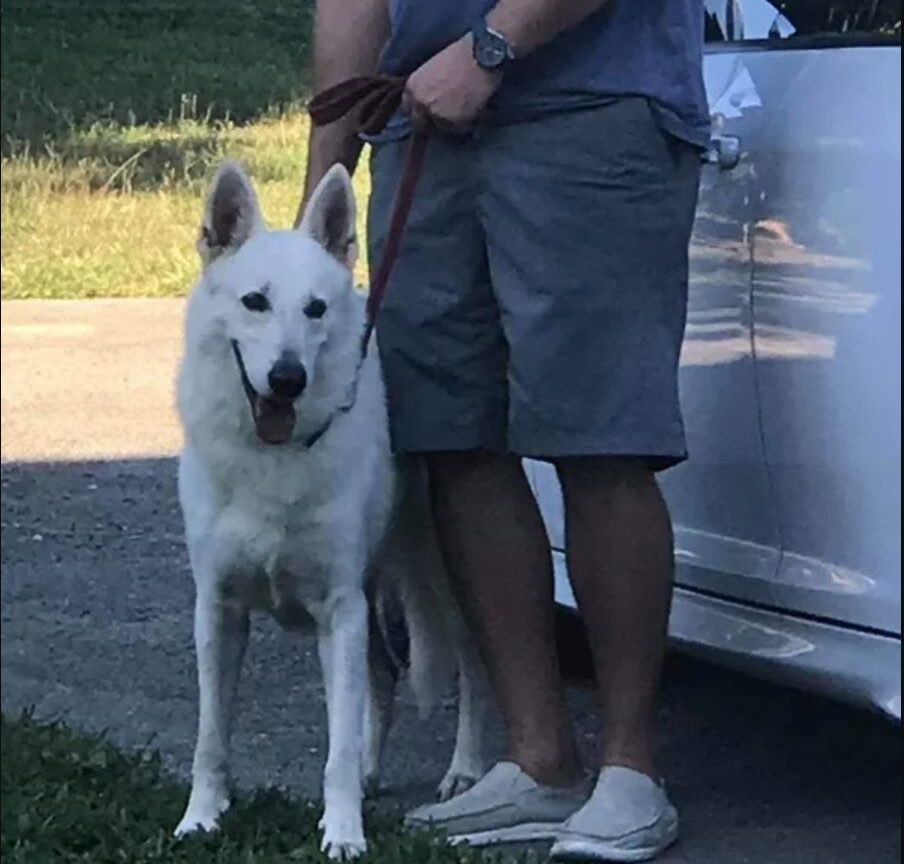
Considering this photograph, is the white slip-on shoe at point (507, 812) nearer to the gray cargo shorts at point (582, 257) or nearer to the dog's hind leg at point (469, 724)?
the dog's hind leg at point (469, 724)

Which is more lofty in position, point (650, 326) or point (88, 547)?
point (650, 326)

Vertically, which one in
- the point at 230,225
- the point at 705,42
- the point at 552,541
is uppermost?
the point at 705,42

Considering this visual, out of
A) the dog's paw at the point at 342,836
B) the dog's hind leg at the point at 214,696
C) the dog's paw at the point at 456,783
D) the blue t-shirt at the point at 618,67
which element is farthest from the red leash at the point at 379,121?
the dog's paw at the point at 456,783

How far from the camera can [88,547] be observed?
13.7 feet

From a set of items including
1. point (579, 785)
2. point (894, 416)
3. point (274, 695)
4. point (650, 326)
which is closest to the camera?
point (894, 416)

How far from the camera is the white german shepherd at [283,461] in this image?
122 inches

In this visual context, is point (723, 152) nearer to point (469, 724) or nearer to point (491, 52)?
point (491, 52)

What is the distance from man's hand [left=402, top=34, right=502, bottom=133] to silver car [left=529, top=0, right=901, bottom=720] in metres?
0.38

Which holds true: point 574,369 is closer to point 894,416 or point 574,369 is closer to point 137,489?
point 894,416

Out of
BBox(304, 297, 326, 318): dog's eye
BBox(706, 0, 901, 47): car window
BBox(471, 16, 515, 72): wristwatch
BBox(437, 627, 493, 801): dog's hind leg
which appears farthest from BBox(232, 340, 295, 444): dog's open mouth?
BBox(706, 0, 901, 47): car window

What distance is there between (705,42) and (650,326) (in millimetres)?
582

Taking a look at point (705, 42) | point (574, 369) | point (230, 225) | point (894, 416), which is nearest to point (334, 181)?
point (230, 225)

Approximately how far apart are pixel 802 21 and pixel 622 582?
2.81 ft

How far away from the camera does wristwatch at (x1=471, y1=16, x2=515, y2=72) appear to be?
2.98 metres
